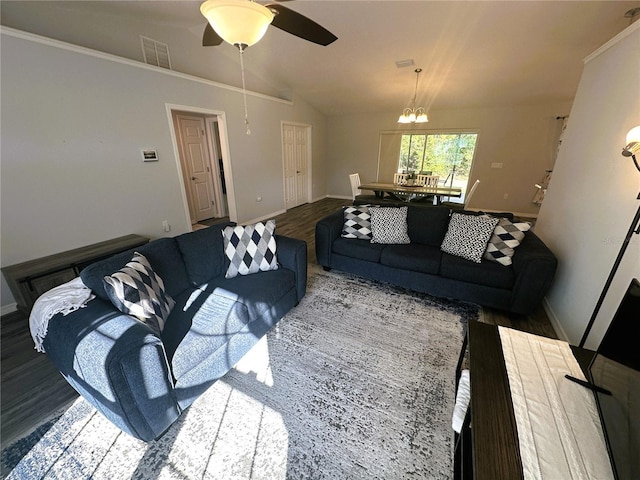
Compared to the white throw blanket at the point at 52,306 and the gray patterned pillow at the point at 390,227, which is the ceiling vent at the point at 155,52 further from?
the gray patterned pillow at the point at 390,227

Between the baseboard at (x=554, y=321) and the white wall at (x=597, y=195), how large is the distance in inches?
0.5

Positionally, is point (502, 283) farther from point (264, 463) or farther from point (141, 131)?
point (141, 131)

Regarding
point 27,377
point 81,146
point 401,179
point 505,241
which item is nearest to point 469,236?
point 505,241

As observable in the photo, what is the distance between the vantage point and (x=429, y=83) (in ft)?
14.7

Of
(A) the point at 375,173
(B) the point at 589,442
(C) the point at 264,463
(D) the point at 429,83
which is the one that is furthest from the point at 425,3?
(A) the point at 375,173

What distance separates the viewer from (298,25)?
1858mm

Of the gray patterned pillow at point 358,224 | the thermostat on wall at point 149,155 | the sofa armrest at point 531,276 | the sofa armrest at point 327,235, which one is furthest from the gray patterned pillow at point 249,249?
the sofa armrest at point 531,276

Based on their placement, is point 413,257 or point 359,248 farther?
point 359,248

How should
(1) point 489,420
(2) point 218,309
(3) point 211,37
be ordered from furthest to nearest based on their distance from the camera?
(3) point 211,37 < (2) point 218,309 < (1) point 489,420

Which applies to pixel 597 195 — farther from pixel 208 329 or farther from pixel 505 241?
pixel 208 329

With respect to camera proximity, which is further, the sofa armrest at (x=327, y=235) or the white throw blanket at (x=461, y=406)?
the sofa armrest at (x=327, y=235)

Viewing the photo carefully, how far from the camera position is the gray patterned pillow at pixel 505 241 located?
232 centimetres

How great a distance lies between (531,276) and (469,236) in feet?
1.92

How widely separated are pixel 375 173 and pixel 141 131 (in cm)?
539
